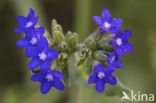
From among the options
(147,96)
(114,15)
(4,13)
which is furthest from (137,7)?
(4,13)

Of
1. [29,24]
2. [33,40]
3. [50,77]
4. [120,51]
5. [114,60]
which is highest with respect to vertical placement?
[29,24]

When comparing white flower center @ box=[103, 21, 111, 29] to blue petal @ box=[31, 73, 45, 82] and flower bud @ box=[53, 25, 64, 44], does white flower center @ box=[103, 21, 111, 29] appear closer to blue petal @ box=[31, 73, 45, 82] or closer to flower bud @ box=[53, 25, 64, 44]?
flower bud @ box=[53, 25, 64, 44]

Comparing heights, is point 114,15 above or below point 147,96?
above

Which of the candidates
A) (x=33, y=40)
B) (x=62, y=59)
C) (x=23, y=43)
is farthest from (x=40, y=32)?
(x=62, y=59)

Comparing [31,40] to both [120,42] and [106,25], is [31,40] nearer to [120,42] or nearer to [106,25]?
[106,25]

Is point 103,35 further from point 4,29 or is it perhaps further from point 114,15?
point 4,29

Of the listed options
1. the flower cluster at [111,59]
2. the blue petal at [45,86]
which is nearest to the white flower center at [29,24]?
the blue petal at [45,86]

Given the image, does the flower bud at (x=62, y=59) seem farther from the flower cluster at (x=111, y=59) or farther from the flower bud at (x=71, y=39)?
the flower cluster at (x=111, y=59)
